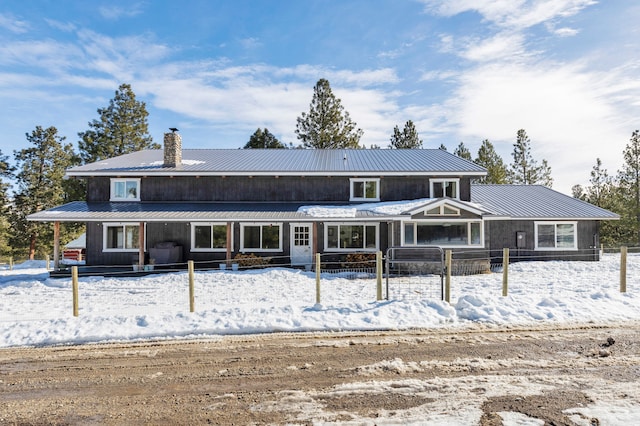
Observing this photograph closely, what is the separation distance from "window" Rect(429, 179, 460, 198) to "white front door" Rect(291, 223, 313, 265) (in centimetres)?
682

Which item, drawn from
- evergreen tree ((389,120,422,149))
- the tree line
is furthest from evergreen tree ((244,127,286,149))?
evergreen tree ((389,120,422,149))

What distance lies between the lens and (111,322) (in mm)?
8117

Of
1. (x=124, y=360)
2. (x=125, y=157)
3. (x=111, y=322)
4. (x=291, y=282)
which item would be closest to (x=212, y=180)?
(x=125, y=157)

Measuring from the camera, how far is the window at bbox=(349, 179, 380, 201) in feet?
65.7

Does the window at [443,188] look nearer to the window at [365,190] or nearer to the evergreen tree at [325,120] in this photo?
Answer: the window at [365,190]

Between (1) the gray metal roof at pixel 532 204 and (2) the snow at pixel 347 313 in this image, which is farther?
(1) the gray metal roof at pixel 532 204

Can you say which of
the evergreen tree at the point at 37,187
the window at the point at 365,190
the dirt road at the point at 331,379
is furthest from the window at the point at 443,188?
the evergreen tree at the point at 37,187

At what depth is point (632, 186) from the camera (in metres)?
32.8

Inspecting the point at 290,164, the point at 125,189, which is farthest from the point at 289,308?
the point at 125,189

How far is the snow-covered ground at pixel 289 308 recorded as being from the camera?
7.78 m

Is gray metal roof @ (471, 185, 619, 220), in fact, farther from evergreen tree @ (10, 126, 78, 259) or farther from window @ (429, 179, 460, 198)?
evergreen tree @ (10, 126, 78, 259)

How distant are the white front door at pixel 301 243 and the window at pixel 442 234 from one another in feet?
15.2

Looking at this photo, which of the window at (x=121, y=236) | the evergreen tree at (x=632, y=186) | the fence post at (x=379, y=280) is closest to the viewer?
the fence post at (x=379, y=280)

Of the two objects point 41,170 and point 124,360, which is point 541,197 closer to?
point 124,360
